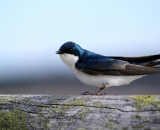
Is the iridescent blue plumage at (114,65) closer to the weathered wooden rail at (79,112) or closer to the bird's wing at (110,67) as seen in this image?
the bird's wing at (110,67)

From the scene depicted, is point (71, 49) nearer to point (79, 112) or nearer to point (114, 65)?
point (114, 65)

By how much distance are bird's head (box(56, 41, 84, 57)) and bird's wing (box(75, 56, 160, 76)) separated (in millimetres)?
168

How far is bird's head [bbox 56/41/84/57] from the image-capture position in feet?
11.4

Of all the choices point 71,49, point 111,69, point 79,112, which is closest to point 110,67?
point 111,69

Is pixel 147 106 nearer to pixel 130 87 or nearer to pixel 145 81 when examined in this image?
pixel 130 87

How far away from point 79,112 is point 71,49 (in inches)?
49.8

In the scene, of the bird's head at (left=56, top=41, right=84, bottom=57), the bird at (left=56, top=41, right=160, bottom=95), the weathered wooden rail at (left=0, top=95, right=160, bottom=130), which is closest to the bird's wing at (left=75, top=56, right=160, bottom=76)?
the bird at (left=56, top=41, right=160, bottom=95)

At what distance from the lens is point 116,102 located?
2.28 m

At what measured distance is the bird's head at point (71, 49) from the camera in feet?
11.4

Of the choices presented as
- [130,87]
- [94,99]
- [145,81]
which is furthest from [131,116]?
[145,81]

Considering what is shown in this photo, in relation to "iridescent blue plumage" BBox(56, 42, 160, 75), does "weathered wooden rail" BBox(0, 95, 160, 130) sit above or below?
below

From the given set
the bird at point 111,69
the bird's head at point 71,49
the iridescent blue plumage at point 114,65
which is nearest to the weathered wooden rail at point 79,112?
the bird at point 111,69

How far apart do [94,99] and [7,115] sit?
602mm

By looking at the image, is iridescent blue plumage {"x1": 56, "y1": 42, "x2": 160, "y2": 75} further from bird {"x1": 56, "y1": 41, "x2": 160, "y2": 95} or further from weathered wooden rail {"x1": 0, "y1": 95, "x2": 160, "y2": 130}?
weathered wooden rail {"x1": 0, "y1": 95, "x2": 160, "y2": 130}
